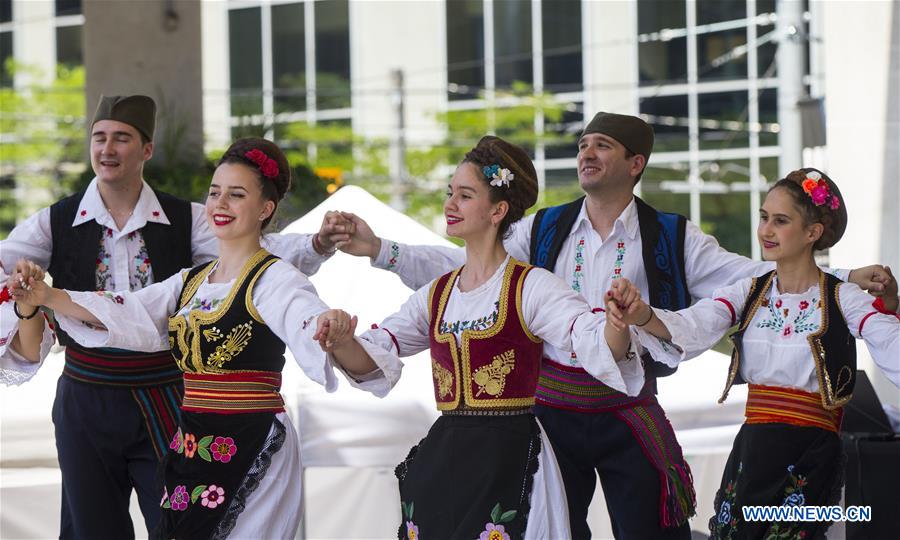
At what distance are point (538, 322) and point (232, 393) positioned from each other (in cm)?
79

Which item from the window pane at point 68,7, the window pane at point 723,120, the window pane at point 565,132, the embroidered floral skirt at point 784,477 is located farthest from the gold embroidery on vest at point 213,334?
the window pane at point 68,7

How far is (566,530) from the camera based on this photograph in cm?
288

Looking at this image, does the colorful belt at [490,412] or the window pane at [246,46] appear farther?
the window pane at [246,46]

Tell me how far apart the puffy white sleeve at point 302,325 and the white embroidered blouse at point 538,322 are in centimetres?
13


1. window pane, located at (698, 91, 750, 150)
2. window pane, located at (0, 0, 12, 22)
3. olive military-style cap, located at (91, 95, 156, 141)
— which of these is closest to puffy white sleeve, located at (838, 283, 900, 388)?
olive military-style cap, located at (91, 95, 156, 141)

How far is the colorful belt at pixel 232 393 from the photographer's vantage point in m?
3.01

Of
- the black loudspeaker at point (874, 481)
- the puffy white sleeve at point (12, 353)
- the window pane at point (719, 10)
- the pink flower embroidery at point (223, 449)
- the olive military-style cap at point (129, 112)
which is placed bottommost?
the black loudspeaker at point (874, 481)

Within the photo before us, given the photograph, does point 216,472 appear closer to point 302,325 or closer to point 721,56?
point 302,325

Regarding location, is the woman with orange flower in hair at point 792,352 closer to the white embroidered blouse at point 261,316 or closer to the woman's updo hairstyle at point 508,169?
the woman's updo hairstyle at point 508,169

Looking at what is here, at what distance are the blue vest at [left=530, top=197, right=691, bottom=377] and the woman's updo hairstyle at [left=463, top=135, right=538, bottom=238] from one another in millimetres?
421

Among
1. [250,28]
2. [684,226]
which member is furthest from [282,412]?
[250,28]

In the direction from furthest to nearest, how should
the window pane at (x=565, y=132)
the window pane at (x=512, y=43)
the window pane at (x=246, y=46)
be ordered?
the window pane at (x=246, y=46) → the window pane at (x=512, y=43) → the window pane at (x=565, y=132)

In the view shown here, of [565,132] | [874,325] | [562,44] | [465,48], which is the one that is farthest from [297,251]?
[465,48]

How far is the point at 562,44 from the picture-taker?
672 inches
